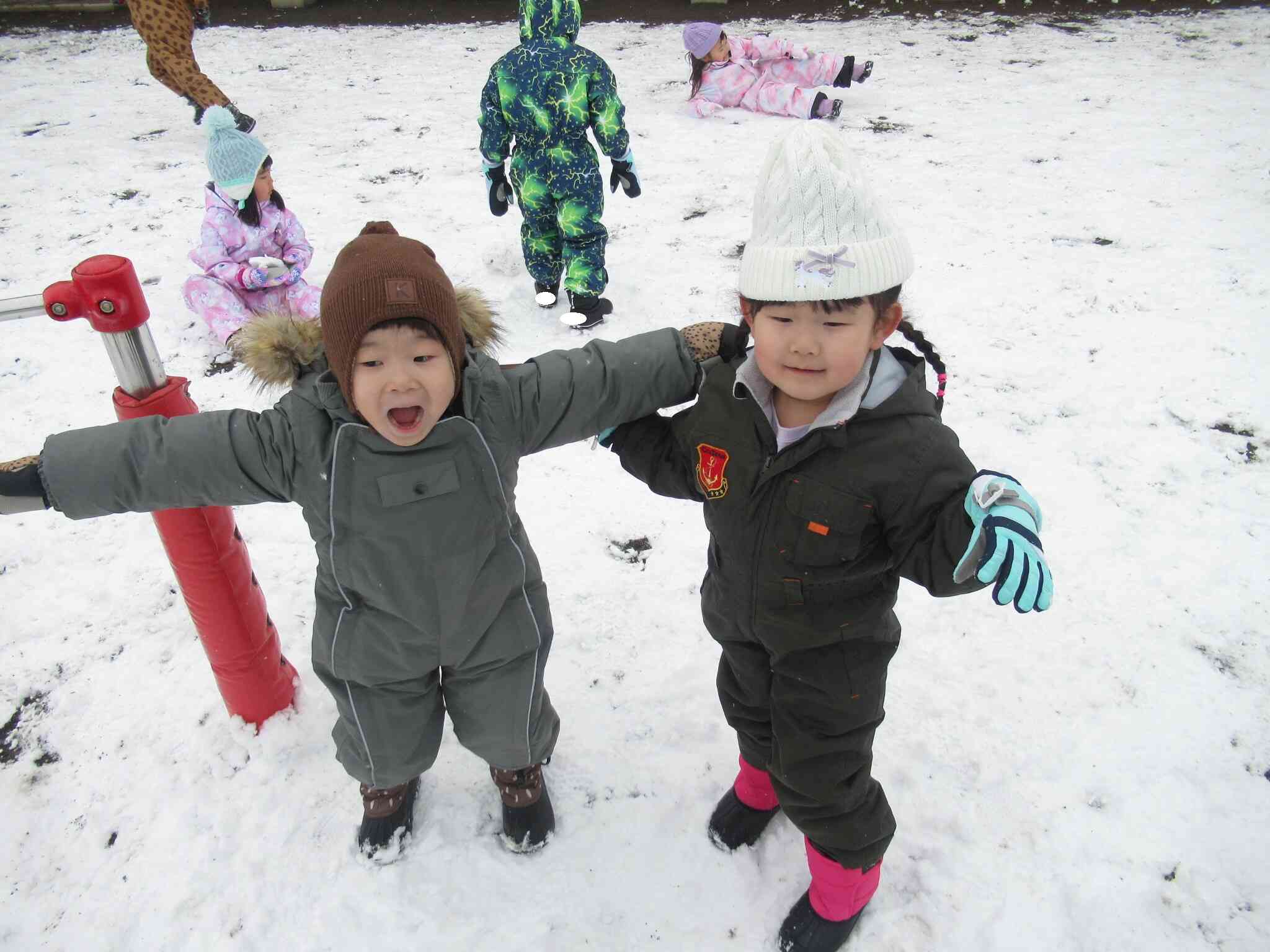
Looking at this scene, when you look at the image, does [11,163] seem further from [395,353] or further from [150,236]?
[395,353]

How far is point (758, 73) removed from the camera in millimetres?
6406

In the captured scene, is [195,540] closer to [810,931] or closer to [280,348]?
[280,348]

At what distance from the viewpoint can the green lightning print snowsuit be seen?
362 cm

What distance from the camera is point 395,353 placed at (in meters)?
1.37

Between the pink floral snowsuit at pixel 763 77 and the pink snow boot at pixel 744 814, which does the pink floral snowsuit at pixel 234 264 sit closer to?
the pink snow boot at pixel 744 814

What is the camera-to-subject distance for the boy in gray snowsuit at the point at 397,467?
136 cm

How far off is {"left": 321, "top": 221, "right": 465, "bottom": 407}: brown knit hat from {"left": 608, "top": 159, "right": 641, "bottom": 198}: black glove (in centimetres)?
277

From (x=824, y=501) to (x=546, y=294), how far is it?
3067 millimetres

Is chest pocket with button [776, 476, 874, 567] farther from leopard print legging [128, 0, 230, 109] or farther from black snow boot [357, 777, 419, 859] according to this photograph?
leopard print legging [128, 0, 230, 109]

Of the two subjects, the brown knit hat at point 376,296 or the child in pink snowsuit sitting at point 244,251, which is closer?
the brown knit hat at point 376,296

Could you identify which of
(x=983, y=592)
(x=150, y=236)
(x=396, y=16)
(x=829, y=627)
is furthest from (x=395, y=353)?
(x=396, y=16)

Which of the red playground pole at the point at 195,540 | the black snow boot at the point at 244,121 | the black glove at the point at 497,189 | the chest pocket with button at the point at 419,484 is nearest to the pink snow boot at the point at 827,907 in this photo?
the chest pocket with button at the point at 419,484

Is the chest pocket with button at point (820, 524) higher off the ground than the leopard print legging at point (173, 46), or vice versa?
the leopard print legging at point (173, 46)

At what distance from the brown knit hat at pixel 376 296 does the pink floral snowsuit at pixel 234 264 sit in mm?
2597
